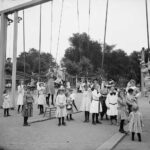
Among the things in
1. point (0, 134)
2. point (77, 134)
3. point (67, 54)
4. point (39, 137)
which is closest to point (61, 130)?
point (77, 134)

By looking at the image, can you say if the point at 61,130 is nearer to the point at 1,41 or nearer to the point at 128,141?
the point at 128,141

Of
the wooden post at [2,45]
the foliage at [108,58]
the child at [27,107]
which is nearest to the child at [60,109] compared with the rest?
the child at [27,107]

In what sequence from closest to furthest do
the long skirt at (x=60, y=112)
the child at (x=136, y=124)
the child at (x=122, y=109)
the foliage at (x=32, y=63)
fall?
the child at (x=136, y=124) < the child at (x=122, y=109) < the long skirt at (x=60, y=112) < the foliage at (x=32, y=63)

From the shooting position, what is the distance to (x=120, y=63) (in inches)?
2239

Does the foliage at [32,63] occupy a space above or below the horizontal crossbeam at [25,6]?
above

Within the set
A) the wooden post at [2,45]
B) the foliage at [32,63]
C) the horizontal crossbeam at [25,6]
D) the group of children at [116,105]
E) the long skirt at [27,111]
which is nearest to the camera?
the group of children at [116,105]

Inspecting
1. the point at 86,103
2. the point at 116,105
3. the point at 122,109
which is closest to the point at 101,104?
the point at 86,103

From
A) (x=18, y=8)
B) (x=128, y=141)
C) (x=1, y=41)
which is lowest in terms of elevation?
(x=128, y=141)

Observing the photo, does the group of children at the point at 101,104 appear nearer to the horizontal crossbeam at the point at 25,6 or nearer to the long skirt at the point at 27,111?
the long skirt at the point at 27,111

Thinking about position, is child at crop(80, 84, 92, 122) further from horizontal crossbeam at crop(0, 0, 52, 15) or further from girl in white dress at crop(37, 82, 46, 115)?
horizontal crossbeam at crop(0, 0, 52, 15)

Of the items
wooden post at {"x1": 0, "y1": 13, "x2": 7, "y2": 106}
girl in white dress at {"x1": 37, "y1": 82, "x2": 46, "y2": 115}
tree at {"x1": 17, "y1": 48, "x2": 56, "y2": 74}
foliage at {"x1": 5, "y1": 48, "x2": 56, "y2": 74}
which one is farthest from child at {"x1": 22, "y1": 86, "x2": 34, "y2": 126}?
tree at {"x1": 17, "y1": 48, "x2": 56, "y2": 74}

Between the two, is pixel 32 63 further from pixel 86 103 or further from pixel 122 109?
pixel 122 109

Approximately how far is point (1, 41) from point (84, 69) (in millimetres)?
31772

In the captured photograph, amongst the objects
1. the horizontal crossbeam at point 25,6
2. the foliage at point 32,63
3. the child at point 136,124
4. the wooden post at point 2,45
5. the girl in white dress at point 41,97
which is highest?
the foliage at point 32,63
